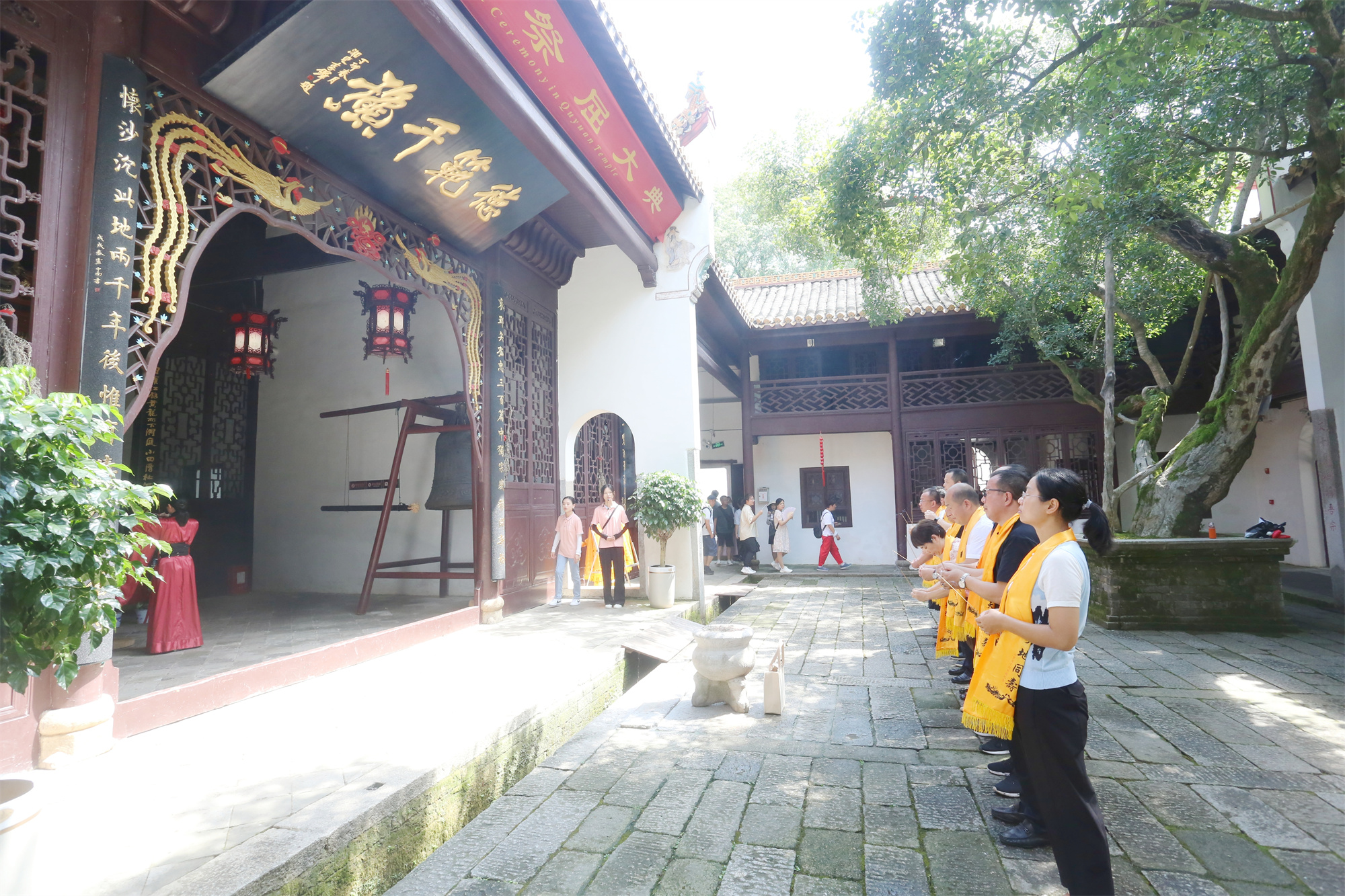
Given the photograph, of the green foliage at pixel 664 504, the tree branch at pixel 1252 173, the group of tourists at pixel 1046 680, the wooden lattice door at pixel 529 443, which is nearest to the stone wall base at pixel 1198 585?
the tree branch at pixel 1252 173

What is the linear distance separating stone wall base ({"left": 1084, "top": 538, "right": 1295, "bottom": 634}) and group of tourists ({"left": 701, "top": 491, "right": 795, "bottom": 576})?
19.1 feet

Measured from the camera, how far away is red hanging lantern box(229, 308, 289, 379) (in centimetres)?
670

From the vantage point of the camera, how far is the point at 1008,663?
2.15 metres

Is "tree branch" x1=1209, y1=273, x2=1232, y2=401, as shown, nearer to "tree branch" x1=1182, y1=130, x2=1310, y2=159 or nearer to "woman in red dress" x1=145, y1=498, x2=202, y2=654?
"tree branch" x1=1182, y1=130, x2=1310, y2=159

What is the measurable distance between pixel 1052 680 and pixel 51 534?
2.82m

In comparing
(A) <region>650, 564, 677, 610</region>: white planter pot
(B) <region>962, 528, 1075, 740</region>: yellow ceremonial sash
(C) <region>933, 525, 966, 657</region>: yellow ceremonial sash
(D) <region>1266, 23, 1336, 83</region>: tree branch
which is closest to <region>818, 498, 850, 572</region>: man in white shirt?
(A) <region>650, 564, 677, 610</region>: white planter pot

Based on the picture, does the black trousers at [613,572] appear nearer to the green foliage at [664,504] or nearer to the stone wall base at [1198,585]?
the green foliage at [664,504]

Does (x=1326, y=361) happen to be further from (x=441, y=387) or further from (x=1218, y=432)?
(x=441, y=387)

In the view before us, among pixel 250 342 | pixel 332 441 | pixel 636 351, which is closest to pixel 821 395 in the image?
pixel 636 351

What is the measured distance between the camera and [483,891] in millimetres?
2104

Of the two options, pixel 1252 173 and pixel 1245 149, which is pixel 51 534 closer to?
pixel 1245 149

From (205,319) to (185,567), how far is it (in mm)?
4240

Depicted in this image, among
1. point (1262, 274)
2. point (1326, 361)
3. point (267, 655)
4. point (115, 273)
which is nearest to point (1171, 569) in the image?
point (1262, 274)

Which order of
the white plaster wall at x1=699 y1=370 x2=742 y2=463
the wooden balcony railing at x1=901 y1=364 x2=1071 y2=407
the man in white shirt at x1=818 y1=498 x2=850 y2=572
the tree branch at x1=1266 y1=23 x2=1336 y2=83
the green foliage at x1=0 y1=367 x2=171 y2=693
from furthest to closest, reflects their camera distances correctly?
the white plaster wall at x1=699 y1=370 x2=742 y2=463
the man in white shirt at x1=818 y1=498 x2=850 y2=572
the wooden balcony railing at x1=901 y1=364 x2=1071 y2=407
the tree branch at x1=1266 y1=23 x2=1336 y2=83
the green foliage at x1=0 y1=367 x2=171 y2=693
